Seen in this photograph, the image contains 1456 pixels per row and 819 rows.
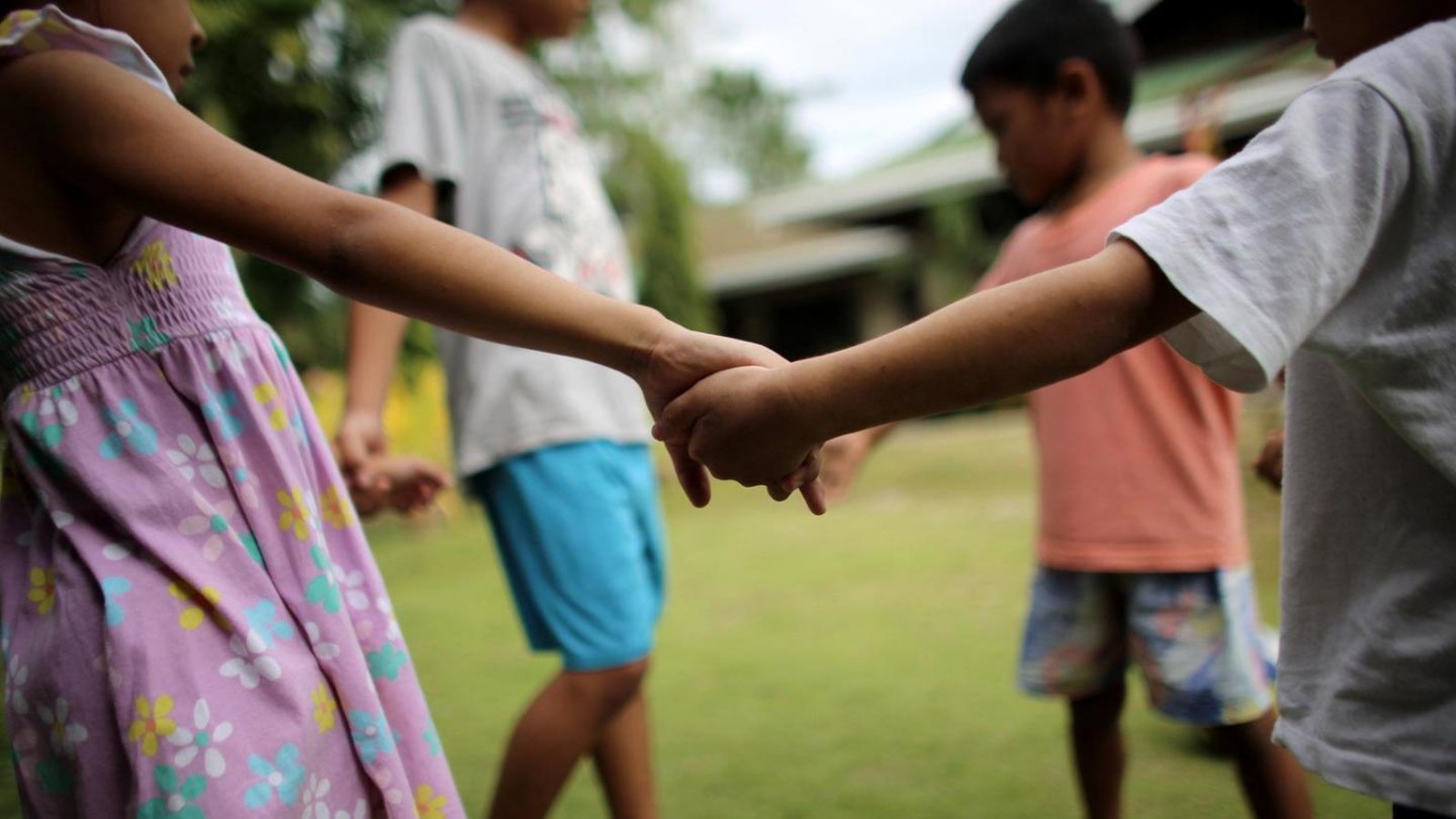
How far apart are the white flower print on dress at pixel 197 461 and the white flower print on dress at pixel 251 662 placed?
17 centimetres

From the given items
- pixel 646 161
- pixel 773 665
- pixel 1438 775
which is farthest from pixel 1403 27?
pixel 646 161

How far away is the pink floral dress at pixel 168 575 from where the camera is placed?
40.6 inches

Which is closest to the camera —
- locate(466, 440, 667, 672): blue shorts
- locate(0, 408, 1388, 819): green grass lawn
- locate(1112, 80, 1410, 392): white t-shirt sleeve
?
locate(1112, 80, 1410, 392): white t-shirt sleeve

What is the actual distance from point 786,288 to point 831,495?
53.4ft

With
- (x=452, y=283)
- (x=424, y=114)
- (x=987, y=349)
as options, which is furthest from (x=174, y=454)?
(x=424, y=114)

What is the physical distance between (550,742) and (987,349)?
1.12 m

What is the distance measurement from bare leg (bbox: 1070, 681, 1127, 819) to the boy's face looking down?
98 centimetres

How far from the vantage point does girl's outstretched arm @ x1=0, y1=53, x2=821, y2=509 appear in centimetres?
107

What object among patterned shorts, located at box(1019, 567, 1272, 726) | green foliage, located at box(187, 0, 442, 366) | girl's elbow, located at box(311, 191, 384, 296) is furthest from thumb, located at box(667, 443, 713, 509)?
green foliage, located at box(187, 0, 442, 366)

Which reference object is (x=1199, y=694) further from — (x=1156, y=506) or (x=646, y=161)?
(x=646, y=161)

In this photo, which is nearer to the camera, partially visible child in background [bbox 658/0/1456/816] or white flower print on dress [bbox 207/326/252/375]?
partially visible child in background [bbox 658/0/1456/816]

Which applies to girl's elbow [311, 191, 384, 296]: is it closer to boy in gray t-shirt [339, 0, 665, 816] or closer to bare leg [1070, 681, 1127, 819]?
boy in gray t-shirt [339, 0, 665, 816]

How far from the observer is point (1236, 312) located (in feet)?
3.08

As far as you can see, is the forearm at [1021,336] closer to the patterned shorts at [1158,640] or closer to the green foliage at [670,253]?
the patterned shorts at [1158,640]
